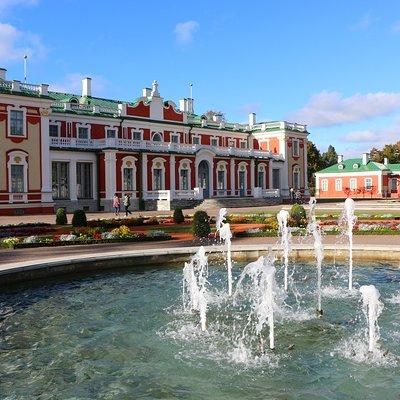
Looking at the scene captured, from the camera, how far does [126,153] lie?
43.9 metres

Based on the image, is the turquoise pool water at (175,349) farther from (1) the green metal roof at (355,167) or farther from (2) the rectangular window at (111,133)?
(1) the green metal roof at (355,167)

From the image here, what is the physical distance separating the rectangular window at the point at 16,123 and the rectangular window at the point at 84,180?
6309 millimetres

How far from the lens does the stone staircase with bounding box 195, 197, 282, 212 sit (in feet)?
146

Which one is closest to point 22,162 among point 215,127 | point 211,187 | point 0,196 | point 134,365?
point 0,196

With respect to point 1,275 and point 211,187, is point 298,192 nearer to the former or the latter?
point 211,187

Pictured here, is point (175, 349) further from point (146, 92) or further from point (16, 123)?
point (146, 92)

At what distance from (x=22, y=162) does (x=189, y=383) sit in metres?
32.9

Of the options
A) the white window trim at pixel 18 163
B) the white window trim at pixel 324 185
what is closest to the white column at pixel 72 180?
the white window trim at pixel 18 163

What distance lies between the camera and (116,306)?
1107cm

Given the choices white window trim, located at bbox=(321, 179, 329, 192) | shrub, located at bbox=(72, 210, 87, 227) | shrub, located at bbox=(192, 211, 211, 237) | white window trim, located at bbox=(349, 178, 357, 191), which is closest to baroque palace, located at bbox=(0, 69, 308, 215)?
shrub, located at bbox=(72, 210, 87, 227)

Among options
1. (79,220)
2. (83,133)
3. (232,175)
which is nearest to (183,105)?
(232,175)

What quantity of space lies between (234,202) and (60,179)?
1582 cm

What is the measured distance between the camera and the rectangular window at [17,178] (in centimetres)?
3650

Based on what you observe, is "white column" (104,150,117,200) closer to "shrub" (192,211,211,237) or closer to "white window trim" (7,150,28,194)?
"white window trim" (7,150,28,194)
